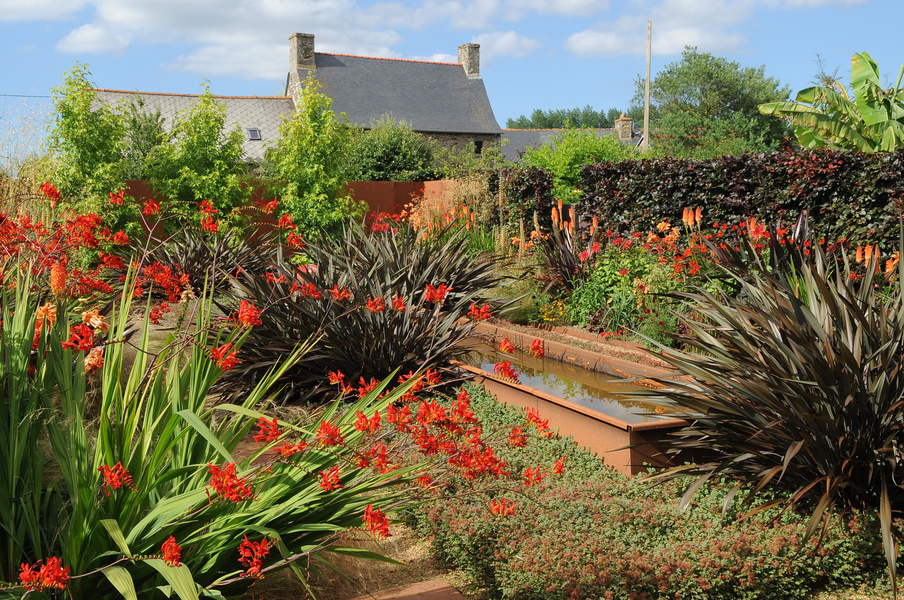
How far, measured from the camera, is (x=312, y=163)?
1238 centimetres

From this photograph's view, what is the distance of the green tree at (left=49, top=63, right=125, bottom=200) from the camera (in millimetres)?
9883

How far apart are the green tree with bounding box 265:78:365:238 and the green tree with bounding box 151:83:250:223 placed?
885 millimetres

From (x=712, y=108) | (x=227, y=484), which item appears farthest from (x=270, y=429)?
(x=712, y=108)

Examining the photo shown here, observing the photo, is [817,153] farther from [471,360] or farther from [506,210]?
[506,210]

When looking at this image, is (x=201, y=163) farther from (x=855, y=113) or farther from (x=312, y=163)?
(x=855, y=113)

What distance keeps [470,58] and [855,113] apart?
23.3 metres

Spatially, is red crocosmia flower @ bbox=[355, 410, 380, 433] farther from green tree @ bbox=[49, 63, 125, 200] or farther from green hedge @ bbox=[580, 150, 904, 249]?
green tree @ bbox=[49, 63, 125, 200]

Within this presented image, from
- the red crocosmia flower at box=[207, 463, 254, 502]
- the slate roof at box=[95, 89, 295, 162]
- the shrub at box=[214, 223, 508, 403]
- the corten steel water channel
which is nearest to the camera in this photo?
the red crocosmia flower at box=[207, 463, 254, 502]

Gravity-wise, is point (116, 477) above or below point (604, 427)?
above

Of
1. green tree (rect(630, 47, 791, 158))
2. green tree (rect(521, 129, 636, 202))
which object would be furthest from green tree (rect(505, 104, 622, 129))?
green tree (rect(521, 129, 636, 202))

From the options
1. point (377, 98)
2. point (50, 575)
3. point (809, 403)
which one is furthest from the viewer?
point (377, 98)

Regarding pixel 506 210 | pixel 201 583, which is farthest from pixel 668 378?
pixel 506 210

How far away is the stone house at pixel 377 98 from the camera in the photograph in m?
30.2

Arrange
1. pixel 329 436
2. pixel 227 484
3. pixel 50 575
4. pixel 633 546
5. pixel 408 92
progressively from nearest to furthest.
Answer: pixel 50 575
pixel 227 484
pixel 329 436
pixel 633 546
pixel 408 92
